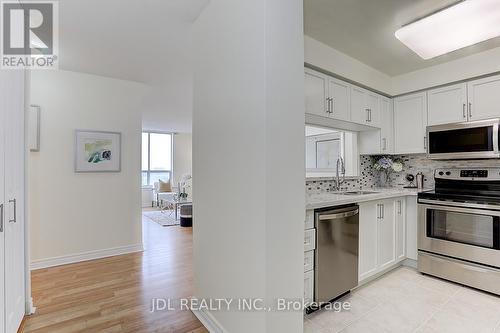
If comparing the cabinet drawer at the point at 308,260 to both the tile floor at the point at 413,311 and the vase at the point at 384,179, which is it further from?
the vase at the point at 384,179

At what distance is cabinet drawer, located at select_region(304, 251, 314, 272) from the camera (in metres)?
1.88

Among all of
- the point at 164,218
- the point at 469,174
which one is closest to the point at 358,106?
the point at 469,174

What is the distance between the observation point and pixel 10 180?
1.69 m

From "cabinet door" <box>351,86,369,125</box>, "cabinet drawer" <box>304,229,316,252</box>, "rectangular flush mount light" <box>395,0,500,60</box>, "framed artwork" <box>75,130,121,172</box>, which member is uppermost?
"rectangular flush mount light" <box>395,0,500,60</box>

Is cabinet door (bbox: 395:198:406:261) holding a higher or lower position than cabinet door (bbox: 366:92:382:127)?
lower

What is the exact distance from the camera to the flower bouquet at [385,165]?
3449mm

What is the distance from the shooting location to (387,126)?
3.34 metres

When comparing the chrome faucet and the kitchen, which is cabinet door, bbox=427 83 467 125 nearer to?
the kitchen

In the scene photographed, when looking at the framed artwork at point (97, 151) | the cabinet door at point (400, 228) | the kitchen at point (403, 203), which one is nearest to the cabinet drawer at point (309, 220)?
the kitchen at point (403, 203)

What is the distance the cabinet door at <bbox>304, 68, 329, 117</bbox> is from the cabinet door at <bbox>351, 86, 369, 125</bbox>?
1.63ft

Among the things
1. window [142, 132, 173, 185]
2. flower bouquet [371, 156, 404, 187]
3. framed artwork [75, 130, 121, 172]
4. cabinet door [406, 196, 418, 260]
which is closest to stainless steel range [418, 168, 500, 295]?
cabinet door [406, 196, 418, 260]

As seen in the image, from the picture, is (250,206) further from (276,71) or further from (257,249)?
(276,71)

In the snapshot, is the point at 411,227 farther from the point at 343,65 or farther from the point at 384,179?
the point at 343,65

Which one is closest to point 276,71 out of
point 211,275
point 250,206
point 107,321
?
point 250,206
